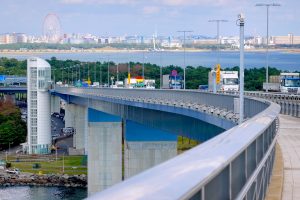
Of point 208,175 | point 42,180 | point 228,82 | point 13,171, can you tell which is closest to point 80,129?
point 13,171

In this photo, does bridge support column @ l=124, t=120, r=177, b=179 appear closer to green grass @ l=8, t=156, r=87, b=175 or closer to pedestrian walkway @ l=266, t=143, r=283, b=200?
green grass @ l=8, t=156, r=87, b=175

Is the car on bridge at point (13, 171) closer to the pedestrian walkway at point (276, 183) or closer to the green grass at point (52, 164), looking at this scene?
the green grass at point (52, 164)

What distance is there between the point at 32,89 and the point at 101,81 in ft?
178

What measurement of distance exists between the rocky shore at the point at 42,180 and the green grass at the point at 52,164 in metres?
1.38

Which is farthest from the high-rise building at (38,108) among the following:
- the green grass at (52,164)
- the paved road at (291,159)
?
the paved road at (291,159)

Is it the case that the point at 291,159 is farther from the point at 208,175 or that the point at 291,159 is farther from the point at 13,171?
the point at 13,171

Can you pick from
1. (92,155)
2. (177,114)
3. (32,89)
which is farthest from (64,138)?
(177,114)

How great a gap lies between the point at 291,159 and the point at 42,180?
175 feet

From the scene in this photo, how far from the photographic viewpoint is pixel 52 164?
76875mm

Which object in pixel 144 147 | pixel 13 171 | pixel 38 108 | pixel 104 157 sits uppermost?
pixel 144 147

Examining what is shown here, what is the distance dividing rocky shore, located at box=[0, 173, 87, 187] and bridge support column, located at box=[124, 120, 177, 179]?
1537 cm

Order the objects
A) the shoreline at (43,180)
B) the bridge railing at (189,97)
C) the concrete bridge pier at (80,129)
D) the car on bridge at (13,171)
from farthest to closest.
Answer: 1. the concrete bridge pier at (80,129)
2. the car on bridge at (13,171)
3. the shoreline at (43,180)
4. the bridge railing at (189,97)

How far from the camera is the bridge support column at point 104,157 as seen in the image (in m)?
58.7

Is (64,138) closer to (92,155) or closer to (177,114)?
(92,155)
